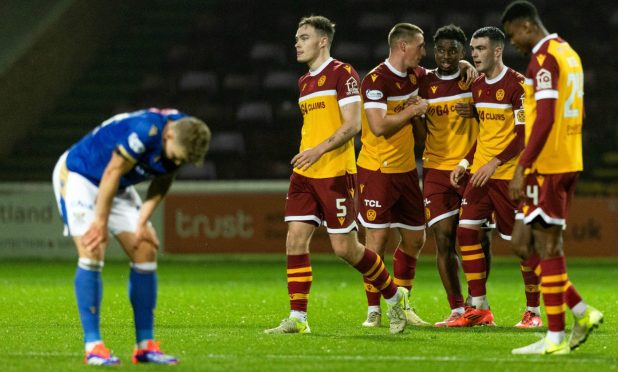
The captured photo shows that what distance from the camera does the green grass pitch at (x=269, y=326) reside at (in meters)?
7.15

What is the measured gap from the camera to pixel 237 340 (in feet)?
27.5

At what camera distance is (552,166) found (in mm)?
7422

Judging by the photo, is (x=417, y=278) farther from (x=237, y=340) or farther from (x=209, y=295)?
(x=237, y=340)

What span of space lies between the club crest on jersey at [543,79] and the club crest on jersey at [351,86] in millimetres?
1875

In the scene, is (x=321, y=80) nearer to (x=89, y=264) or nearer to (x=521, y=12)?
(x=521, y=12)

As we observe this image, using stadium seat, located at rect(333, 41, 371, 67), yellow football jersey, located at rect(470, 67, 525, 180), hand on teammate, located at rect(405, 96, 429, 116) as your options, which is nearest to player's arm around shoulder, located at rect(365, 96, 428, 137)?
hand on teammate, located at rect(405, 96, 429, 116)

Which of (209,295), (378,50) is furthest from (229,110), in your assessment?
(209,295)

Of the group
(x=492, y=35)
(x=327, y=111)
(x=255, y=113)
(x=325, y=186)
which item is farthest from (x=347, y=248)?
(x=255, y=113)

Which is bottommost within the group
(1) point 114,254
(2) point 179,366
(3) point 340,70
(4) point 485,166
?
(1) point 114,254

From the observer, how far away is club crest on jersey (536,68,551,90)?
23.8ft

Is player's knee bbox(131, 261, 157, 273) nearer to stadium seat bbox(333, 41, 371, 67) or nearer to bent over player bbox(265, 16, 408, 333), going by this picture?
bent over player bbox(265, 16, 408, 333)

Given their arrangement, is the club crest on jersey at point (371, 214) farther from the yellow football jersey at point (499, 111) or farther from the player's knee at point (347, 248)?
the yellow football jersey at point (499, 111)

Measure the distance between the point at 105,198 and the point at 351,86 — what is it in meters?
2.75

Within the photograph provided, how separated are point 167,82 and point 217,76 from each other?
39.9 inches
